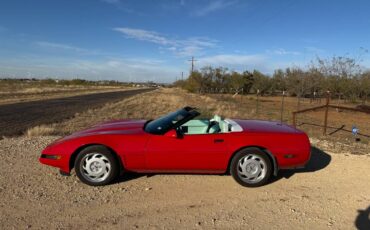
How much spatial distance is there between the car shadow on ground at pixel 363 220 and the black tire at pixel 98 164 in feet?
10.4

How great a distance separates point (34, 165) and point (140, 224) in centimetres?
319

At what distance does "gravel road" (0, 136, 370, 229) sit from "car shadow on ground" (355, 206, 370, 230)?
0.01 m

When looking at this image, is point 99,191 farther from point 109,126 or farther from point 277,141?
point 277,141

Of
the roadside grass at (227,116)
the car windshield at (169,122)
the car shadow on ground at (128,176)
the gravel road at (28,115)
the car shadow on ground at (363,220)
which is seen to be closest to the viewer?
the car shadow on ground at (363,220)

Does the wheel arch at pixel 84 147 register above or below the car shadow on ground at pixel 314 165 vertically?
above

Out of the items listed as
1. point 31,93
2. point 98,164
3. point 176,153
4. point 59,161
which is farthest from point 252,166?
point 31,93

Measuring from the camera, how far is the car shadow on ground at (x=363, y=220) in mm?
3730

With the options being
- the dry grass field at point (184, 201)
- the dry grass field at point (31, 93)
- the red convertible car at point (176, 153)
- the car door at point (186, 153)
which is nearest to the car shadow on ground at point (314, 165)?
the dry grass field at point (184, 201)


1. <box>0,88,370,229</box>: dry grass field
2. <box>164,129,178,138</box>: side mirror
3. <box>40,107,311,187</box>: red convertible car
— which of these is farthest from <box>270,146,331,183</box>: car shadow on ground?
<box>164,129,178,138</box>: side mirror

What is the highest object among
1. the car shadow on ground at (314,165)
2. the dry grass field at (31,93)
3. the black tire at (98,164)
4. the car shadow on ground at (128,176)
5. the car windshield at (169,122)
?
the car windshield at (169,122)

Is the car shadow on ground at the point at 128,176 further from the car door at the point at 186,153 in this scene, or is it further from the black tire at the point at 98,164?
the car door at the point at 186,153

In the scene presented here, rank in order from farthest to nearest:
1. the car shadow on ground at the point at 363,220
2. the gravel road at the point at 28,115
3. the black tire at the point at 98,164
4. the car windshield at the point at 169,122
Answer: the gravel road at the point at 28,115 < the car windshield at the point at 169,122 < the black tire at the point at 98,164 < the car shadow on ground at the point at 363,220

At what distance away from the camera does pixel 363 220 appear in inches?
154

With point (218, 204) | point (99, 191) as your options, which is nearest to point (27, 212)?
point (99, 191)
